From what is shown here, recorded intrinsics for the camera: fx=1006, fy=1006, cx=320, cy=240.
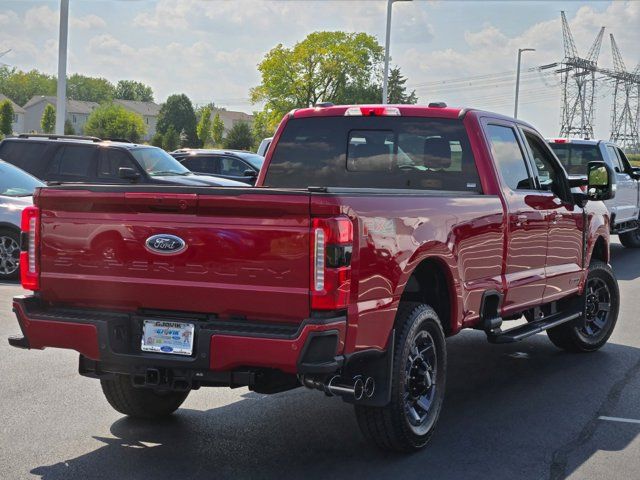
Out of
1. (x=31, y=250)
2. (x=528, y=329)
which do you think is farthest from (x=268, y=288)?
Result: (x=528, y=329)

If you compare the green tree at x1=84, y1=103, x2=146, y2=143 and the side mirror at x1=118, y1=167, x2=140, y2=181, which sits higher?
the green tree at x1=84, y1=103, x2=146, y2=143

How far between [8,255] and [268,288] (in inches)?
354

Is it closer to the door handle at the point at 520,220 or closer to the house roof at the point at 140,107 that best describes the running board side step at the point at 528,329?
the door handle at the point at 520,220

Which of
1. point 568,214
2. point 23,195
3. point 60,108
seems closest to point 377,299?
point 568,214

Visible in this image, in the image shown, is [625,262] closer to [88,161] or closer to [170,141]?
[88,161]

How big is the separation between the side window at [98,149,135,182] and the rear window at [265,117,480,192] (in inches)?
390

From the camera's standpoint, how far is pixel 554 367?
8516mm

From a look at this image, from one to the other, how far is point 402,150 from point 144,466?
3.02 m

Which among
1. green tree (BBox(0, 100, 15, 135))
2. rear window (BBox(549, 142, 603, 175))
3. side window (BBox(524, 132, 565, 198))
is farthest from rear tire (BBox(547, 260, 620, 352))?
green tree (BBox(0, 100, 15, 135))

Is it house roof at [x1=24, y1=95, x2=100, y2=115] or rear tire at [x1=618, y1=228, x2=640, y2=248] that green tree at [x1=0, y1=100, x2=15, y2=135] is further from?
rear tire at [x1=618, y1=228, x2=640, y2=248]

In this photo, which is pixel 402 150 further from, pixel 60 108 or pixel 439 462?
pixel 60 108

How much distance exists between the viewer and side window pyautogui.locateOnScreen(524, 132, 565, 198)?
818cm

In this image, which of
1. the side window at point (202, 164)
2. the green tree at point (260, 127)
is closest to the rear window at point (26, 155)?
the side window at point (202, 164)

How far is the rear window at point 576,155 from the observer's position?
17766 millimetres
